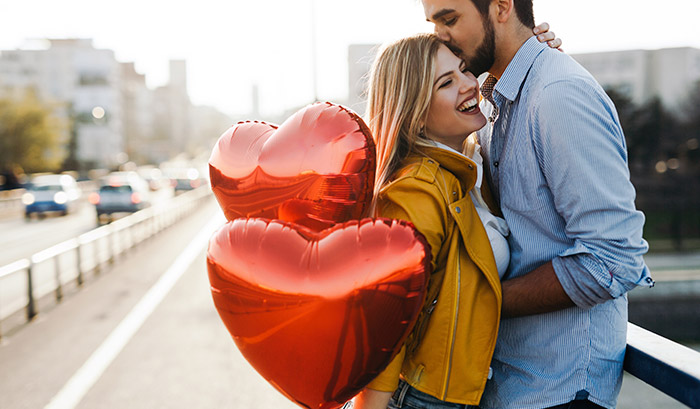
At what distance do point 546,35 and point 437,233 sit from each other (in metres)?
0.82

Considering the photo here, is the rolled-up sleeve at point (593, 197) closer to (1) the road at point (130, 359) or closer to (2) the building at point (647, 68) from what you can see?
(1) the road at point (130, 359)

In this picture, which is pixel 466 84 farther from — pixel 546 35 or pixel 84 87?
pixel 84 87

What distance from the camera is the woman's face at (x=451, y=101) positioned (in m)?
2.12

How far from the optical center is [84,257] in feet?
41.7

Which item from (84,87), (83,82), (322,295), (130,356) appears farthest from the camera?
(83,82)

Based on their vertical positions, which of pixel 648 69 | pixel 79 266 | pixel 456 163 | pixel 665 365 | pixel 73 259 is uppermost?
pixel 648 69

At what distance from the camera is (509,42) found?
2107mm

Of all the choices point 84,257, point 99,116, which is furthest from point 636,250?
point 99,116

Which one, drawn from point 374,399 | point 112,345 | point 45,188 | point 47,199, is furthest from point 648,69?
point 374,399

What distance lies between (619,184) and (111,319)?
27.0 feet

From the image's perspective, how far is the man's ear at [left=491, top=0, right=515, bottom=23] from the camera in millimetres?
2049

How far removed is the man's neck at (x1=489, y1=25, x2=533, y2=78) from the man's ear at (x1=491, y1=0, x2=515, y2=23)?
5 centimetres

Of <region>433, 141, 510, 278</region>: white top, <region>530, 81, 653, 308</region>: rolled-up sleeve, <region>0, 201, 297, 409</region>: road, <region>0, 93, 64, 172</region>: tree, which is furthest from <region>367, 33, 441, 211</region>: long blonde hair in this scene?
<region>0, 93, 64, 172</region>: tree

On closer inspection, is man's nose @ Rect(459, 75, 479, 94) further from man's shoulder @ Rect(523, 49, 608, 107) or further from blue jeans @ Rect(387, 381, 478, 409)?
blue jeans @ Rect(387, 381, 478, 409)
